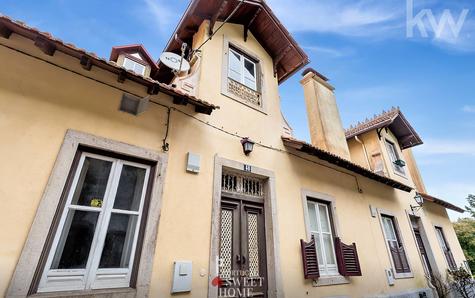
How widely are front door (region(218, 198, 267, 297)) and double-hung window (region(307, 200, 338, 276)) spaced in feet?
5.09

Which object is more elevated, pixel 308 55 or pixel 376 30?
pixel 376 30

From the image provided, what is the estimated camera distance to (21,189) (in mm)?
2805

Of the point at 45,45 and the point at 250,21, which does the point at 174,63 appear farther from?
the point at 250,21

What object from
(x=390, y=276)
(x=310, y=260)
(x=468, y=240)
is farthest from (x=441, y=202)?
(x=468, y=240)

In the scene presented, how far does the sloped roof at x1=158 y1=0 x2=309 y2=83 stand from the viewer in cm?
652

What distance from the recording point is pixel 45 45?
3.14 meters

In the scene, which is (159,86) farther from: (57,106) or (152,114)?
(57,106)

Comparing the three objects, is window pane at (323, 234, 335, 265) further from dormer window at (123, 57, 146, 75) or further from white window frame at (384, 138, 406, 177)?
dormer window at (123, 57, 146, 75)

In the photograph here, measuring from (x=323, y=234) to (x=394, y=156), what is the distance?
796 cm

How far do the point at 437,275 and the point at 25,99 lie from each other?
13227 millimetres

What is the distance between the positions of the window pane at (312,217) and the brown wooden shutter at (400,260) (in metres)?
3.63

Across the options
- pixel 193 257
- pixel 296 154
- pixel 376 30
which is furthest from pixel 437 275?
pixel 193 257

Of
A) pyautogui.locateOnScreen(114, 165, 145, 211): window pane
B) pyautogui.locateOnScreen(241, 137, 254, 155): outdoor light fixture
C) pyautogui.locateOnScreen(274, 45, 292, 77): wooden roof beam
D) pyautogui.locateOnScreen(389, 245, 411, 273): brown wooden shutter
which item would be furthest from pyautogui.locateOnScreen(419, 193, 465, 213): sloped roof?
pyautogui.locateOnScreen(114, 165, 145, 211): window pane

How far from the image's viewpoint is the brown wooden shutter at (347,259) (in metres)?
5.59
